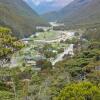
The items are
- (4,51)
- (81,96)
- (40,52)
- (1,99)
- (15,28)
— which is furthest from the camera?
(15,28)

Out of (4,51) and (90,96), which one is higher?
(4,51)

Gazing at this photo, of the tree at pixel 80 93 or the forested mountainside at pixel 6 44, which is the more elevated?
the forested mountainside at pixel 6 44

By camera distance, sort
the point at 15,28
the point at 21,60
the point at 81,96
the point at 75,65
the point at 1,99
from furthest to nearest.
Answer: the point at 15,28 < the point at 21,60 < the point at 75,65 < the point at 1,99 < the point at 81,96

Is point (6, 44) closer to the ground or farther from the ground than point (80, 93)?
farther from the ground

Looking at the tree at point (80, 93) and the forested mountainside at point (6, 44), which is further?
the forested mountainside at point (6, 44)

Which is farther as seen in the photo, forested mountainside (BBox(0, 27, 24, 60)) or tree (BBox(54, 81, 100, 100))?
forested mountainside (BBox(0, 27, 24, 60))

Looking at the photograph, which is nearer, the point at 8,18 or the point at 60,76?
the point at 60,76

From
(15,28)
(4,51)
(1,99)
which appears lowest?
(1,99)

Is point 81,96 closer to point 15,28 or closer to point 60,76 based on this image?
point 60,76

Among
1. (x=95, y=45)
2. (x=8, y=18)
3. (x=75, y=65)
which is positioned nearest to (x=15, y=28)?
(x=8, y=18)

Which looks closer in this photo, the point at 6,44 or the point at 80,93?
the point at 80,93

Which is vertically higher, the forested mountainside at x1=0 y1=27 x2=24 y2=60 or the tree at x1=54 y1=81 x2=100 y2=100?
the forested mountainside at x1=0 y1=27 x2=24 y2=60
